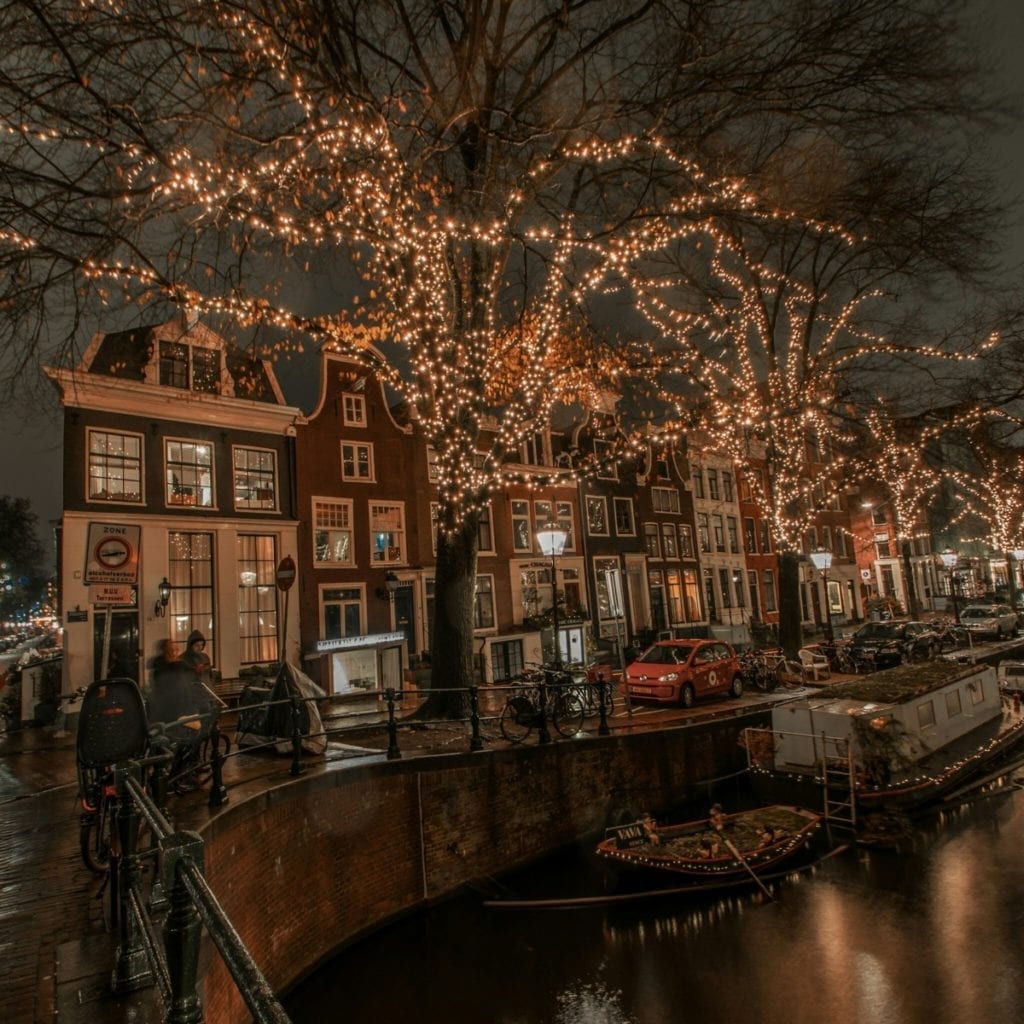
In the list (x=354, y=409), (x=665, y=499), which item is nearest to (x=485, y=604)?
Result: (x=354, y=409)

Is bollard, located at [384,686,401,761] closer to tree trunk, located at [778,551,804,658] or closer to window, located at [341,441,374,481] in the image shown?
window, located at [341,441,374,481]

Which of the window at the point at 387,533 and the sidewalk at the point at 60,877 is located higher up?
the window at the point at 387,533

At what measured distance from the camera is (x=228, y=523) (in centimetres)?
2005

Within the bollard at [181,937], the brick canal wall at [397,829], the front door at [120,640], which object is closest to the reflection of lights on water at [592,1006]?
the brick canal wall at [397,829]

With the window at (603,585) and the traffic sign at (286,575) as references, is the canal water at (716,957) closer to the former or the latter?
the traffic sign at (286,575)

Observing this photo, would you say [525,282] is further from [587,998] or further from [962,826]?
[962,826]

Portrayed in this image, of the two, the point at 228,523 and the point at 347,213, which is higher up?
the point at 347,213

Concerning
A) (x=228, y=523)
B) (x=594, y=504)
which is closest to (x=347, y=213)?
(x=228, y=523)

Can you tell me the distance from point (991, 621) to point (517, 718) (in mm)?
30300

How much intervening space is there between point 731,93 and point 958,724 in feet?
48.4

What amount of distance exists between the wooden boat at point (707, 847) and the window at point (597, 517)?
18495mm

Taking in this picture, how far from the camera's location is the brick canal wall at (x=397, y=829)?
24.0 feet

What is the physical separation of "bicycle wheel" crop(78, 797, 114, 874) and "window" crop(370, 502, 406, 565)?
653 inches

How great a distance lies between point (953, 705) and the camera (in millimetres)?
16344
